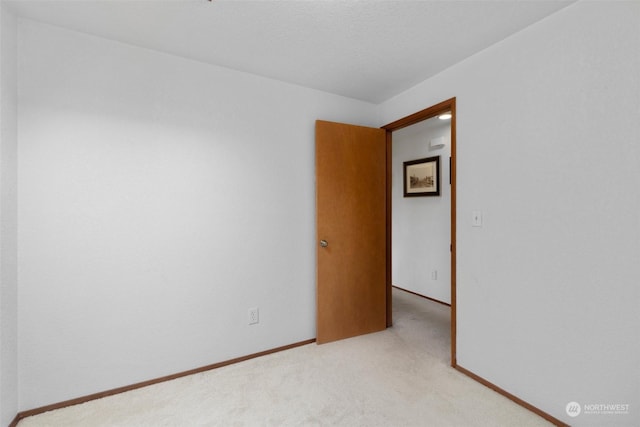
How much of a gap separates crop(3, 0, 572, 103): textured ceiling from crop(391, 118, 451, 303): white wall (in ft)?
5.79

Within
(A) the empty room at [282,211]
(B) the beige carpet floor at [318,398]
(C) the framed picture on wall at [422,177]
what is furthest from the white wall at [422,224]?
(B) the beige carpet floor at [318,398]

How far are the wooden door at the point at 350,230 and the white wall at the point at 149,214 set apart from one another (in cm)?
15

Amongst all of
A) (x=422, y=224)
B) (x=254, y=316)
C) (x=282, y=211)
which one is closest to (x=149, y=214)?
(x=282, y=211)

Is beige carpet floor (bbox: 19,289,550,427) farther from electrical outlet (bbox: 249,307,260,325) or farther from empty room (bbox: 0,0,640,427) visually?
electrical outlet (bbox: 249,307,260,325)

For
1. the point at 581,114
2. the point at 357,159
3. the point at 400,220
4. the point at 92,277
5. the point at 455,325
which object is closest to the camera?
the point at 581,114

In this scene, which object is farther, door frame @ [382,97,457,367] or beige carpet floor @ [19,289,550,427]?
door frame @ [382,97,457,367]

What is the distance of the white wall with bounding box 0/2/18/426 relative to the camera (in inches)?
61.6

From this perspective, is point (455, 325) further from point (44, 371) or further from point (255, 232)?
point (44, 371)

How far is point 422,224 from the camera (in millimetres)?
4102

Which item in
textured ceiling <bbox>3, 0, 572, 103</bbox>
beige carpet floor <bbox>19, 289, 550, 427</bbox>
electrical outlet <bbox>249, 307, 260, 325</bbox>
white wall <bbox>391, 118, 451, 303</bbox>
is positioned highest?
textured ceiling <bbox>3, 0, 572, 103</bbox>

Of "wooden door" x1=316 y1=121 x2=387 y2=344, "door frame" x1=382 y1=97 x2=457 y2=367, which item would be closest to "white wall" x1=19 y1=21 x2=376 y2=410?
"wooden door" x1=316 y1=121 x2=387 y2=344

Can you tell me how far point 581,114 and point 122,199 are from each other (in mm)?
2825

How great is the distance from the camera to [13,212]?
168 cm

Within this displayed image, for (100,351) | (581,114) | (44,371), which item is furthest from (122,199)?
(581,114)
